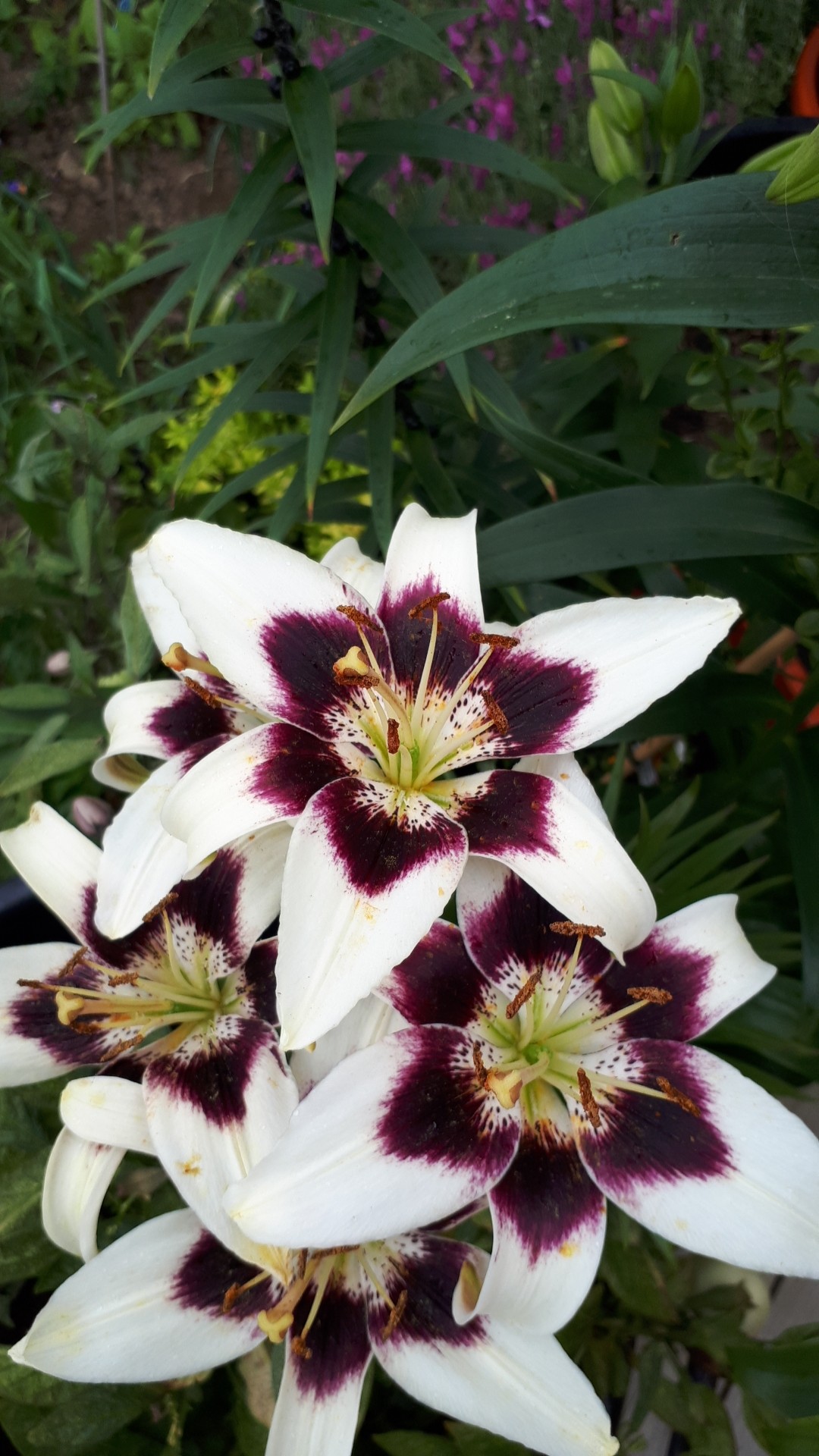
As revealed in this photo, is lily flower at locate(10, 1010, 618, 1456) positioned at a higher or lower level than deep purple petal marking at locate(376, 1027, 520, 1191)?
lower

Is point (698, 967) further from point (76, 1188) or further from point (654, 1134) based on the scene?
point (76, 1188)

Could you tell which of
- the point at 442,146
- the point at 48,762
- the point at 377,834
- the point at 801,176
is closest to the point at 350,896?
the point at 377,834

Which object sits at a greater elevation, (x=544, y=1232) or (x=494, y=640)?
(x=494, y=640)

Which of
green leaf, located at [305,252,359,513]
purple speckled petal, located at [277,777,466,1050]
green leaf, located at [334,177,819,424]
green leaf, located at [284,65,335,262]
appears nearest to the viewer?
purple speckled petal, located at [277,777,466,1050]

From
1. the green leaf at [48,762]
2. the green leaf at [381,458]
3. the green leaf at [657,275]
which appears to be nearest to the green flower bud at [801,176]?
the green leaf at [657,275]

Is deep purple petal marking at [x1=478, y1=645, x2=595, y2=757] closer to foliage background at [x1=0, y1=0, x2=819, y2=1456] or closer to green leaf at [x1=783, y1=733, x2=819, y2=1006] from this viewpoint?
foliage background at [x1=0, y1=0, x2=819, y2=1456]

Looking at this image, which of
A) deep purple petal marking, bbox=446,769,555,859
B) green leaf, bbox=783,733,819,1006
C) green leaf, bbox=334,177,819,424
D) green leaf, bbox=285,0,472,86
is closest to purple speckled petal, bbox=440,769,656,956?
deep purple petal marking, bbox=446,769,555,859
